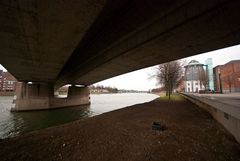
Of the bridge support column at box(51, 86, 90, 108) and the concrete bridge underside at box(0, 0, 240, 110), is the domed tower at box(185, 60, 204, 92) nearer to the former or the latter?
the bridge support column at box(51, 86, 90, 108)

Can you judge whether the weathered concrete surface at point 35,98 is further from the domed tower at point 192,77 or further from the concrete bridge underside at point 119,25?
the domed tower at point 192,77

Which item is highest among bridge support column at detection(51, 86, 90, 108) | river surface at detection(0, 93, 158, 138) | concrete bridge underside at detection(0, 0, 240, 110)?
concrete bridge underside at detection(0, 0, 240, 110)

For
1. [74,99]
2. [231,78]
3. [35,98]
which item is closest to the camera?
[35,98]

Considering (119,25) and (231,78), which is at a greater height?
(119,25)

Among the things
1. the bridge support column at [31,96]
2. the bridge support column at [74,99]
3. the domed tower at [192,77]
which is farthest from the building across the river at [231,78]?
the bridge support column at [31,96]

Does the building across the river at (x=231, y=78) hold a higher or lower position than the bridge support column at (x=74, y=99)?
higher

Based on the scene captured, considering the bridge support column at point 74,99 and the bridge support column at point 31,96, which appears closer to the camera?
the bridge support column at point 31,96

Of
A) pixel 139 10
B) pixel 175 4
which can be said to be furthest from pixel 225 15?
pixel 139 10

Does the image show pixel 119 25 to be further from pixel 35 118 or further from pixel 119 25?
pixel 35 118

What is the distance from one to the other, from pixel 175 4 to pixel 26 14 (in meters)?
7.41

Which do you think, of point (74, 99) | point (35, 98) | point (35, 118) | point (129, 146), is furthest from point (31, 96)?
point (129, 146)

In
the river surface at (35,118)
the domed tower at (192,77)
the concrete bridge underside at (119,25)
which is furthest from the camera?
the domed tower at (192,77)

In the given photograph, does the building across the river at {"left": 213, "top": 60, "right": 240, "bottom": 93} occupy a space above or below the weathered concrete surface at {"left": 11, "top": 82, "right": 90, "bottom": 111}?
above

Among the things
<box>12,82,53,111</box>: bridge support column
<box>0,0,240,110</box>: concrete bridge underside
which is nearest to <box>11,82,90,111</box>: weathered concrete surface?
<box>12,82,53,111</box>: bridge support column
